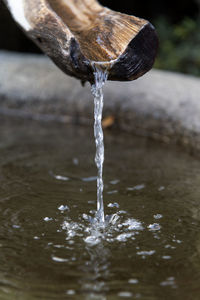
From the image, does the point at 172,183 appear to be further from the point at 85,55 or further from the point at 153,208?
the point at 85,55

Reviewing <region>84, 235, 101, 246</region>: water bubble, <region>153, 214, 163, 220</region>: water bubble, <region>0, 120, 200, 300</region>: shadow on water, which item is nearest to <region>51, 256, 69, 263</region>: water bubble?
<region>0, 120, 200, 300</region>: shadow on water

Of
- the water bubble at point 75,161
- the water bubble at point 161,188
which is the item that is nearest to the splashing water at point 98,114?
the water bubble at point 161,188

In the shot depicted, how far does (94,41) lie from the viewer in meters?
2.58

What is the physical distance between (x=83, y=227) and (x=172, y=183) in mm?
898

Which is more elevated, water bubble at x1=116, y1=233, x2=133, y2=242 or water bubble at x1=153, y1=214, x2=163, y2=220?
water bubble at x1=116, y1=233, x2=133, y2=242

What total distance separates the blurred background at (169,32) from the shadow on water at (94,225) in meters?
1.40

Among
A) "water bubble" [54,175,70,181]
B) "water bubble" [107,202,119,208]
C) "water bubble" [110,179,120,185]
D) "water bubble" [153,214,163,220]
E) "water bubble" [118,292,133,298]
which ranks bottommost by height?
"water bubble" [118,292,133,298]

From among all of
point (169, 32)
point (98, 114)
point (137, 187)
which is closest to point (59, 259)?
point (98, 114)

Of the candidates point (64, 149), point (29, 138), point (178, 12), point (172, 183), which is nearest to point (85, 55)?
point (172, 183)

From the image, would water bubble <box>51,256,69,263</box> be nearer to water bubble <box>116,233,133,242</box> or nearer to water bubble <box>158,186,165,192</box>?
water bubble <box>116,233,133,242</box>

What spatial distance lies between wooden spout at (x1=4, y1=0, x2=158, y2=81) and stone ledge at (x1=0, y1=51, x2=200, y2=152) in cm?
143

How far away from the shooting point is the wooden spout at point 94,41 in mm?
2391

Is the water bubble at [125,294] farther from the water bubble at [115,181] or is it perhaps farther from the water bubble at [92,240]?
the water bubble at [115,181]

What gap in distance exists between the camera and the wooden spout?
94.1 inches
